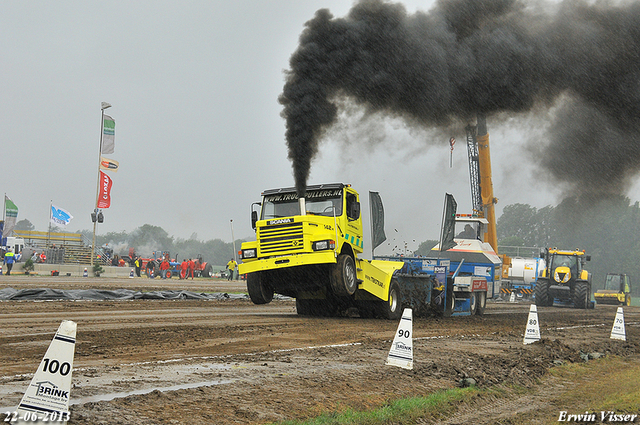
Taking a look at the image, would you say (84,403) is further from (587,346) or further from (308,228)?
(587,346)

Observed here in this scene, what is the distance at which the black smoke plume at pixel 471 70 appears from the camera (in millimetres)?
15273

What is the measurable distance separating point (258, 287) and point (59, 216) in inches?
1859

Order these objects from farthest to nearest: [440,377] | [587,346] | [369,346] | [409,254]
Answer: [409,254] < [587,346] < [369,346] < [440,377]

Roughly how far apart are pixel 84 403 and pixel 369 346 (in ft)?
19.9

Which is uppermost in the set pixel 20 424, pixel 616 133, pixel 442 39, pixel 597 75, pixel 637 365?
pixel 442 39

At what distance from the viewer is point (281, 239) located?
1490 cm

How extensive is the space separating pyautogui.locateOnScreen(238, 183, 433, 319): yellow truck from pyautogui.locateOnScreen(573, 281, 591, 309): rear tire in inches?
730

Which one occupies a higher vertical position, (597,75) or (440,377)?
(597,75)

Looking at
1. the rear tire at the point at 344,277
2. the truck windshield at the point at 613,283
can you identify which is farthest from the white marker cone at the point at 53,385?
the truck windshield at the point at 613,283

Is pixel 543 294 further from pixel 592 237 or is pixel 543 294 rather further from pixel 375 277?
pixel 592 237

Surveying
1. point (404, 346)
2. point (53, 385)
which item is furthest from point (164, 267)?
point (53, 385)

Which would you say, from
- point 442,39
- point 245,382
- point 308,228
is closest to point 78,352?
point 245,382

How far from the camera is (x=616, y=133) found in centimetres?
1588

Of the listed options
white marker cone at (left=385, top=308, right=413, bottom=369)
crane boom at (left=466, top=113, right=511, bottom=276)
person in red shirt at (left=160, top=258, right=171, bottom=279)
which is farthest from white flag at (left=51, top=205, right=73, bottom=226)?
white marker cone at (left=385, top=308, right=413, bottom=369)
